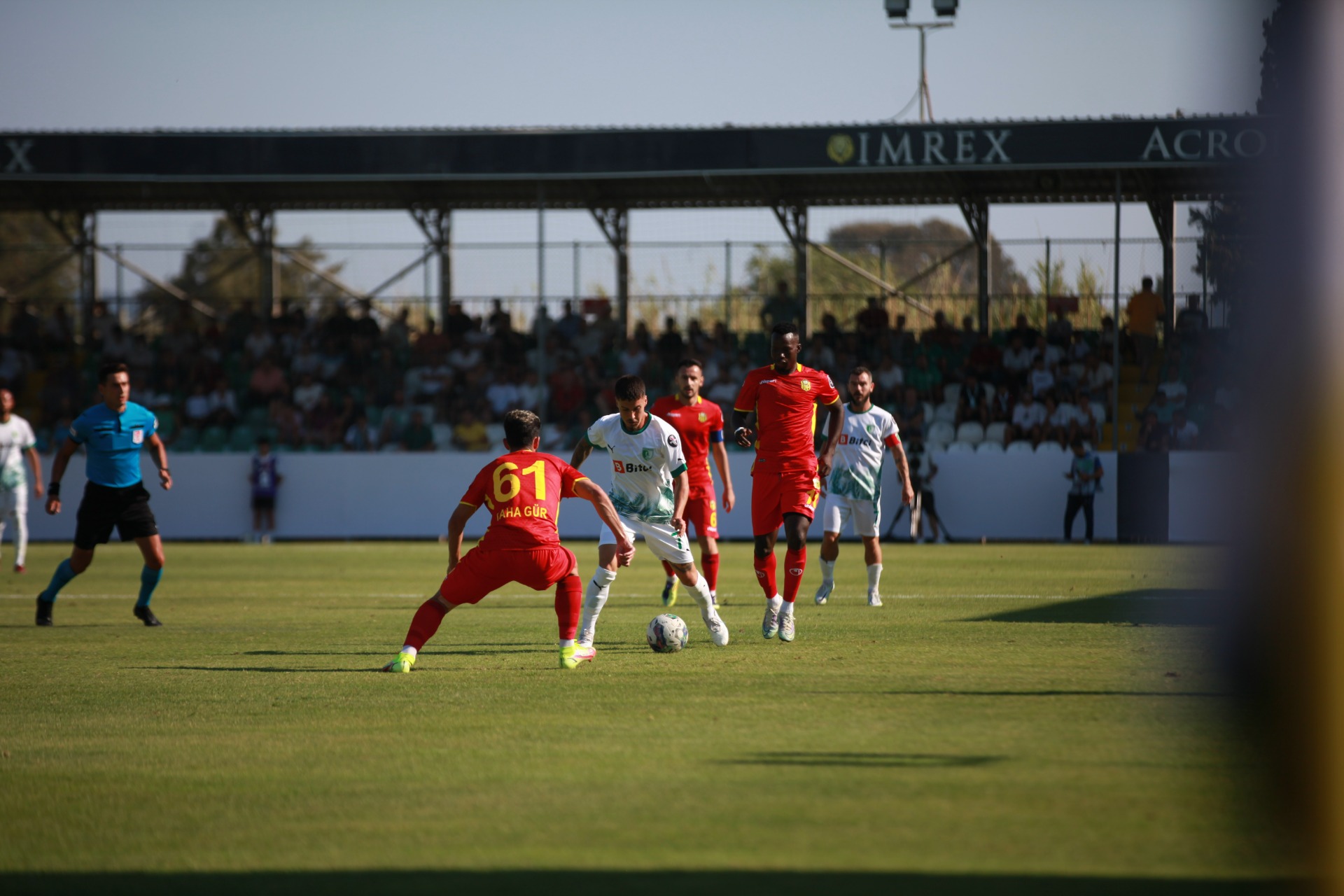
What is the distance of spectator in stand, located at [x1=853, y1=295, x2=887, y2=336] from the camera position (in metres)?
29.2

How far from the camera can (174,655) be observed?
33.3ft

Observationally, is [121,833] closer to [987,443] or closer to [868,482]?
[868,482]

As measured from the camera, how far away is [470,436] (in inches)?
1116

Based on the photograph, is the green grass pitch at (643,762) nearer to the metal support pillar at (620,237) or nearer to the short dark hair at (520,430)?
the short dark hair at (520,430)

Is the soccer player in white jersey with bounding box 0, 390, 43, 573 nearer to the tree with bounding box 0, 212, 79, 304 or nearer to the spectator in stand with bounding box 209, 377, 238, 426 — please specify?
the spectator in stand with bounding box 209, 377, 238, 426

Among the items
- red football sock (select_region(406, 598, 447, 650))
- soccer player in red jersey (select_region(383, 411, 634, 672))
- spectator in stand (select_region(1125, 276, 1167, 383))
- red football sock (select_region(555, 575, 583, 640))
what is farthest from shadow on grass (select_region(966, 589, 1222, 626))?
spectator in stand (select_region(1125, 276, 1167, 383))

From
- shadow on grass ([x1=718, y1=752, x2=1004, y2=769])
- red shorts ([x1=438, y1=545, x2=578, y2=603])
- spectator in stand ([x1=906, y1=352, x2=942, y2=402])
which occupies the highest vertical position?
spectator in stand ([x1=906, y1=352, x2=942, y2=402])

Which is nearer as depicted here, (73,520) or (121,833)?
(121,833)

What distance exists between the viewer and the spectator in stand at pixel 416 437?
1120 inches

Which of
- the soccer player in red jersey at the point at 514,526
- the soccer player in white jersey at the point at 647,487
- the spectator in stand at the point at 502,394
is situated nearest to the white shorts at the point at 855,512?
the soccer player in white jersey at the point at 647,487

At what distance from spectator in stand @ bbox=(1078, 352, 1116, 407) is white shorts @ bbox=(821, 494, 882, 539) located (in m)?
13.7

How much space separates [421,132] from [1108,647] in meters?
20.9

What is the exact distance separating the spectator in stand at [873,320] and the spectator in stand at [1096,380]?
4.16 meters

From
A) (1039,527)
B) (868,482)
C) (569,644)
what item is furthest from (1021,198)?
(569,644)
